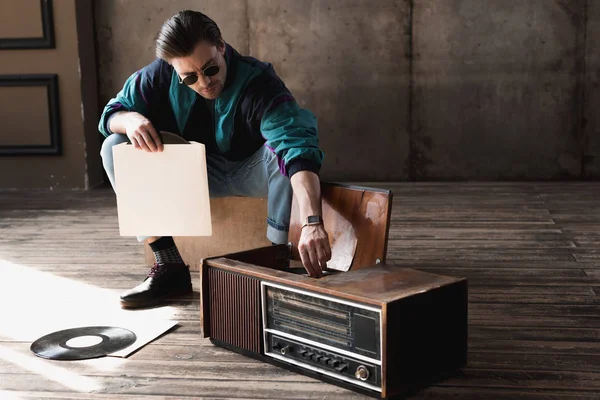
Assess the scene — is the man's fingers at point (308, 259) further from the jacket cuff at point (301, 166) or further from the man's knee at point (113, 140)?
the man's knee at point (113, 140)

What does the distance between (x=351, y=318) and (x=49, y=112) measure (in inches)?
143

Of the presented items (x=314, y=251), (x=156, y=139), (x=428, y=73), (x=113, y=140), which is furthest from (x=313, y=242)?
(x=428, y=73)

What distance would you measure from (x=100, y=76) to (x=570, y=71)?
3034 mm

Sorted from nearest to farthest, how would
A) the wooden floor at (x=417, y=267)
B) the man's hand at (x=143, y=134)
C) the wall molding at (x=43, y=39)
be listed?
1. the wooden floor at (x=417, y=267)
2. the man's hand at (x=143, y=134)
3. the wall molding at (x=43, y=39)

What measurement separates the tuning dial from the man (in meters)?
0.45

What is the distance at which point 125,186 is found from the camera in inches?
83.7

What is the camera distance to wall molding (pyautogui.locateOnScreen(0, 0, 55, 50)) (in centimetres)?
453

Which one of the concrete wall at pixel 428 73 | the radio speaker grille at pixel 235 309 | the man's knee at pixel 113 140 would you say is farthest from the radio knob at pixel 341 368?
the concrete wall at pixel 428 73

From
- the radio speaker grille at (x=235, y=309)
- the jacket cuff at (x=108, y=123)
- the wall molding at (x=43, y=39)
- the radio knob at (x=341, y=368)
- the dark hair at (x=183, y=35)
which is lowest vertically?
the radio knob at (x=341, y=368)

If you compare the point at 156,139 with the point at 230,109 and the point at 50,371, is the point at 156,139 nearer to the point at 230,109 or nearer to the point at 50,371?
the point at 230,109

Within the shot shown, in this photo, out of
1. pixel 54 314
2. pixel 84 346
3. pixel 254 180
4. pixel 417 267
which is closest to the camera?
pixel 84 346

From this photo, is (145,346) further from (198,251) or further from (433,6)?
(433,6)

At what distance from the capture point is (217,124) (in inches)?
89.7

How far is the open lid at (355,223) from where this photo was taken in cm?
192
